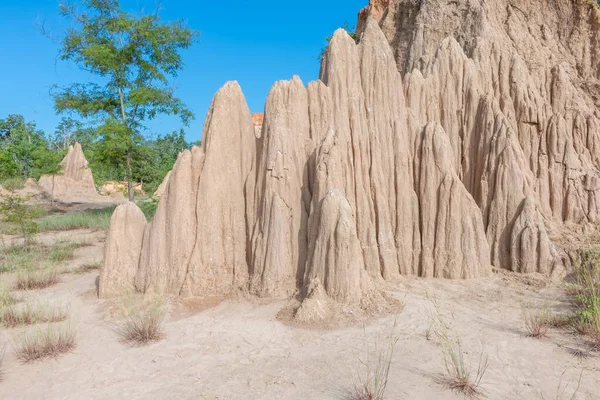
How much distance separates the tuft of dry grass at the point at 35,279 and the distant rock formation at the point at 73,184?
2269cm

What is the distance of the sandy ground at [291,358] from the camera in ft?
14.9

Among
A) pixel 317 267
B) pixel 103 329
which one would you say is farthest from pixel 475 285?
pixel 103 329

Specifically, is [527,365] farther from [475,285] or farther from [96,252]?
[96,252]

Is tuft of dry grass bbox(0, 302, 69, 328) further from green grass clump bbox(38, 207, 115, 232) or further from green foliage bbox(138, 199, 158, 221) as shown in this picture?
green grass clump bbox(38, 207, 115, 232)

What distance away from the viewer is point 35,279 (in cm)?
880

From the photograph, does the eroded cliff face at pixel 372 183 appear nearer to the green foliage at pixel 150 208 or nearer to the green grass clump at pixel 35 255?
the green grass clump at pixel 35 255

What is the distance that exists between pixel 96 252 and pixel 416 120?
10.4 metres

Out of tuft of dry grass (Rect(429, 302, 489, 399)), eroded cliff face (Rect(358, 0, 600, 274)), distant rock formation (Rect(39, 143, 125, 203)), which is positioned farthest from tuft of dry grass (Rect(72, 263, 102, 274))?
distant rock formation (Rect(39, 143, 125, 203))

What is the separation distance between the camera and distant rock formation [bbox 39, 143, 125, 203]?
3092cm

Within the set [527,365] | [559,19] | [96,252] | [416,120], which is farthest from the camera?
[559,19]

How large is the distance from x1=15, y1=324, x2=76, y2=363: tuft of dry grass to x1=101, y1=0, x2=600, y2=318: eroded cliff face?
184 centimetres

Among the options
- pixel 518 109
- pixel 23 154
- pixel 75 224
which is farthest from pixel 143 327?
pixel 23 154

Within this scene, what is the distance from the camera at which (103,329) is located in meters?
6.32

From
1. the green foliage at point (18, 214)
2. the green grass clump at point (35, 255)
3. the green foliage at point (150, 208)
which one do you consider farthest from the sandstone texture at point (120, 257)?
the green foliage at point (150, 208)
